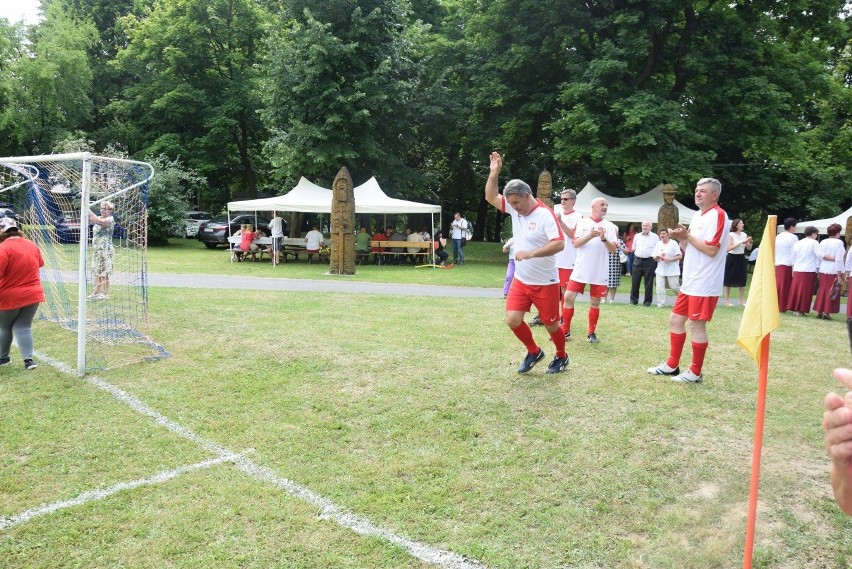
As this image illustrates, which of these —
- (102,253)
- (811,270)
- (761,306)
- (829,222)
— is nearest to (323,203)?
(102,253)

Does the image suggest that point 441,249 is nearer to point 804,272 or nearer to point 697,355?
point 804,272

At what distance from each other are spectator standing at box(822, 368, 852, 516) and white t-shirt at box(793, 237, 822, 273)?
518 inches

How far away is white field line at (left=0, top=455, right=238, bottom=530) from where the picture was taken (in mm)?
3684

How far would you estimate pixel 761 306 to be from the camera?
285cm

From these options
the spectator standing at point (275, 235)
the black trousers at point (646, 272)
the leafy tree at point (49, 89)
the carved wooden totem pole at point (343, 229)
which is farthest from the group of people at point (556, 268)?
the leafy tree at point (49, 89)

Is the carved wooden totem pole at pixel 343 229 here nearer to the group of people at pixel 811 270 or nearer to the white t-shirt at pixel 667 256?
the white t-shirt at pixel 667 256

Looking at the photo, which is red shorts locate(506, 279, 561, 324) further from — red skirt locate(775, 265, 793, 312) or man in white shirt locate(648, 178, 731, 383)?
red skirt locate(775, 265, 793, 312)

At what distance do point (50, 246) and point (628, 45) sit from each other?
19229mm

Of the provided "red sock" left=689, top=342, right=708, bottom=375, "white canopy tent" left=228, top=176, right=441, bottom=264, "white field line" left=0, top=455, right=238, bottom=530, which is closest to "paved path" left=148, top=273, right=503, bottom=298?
"white canopy tent" left=228, top=176, right=441, bottom=264

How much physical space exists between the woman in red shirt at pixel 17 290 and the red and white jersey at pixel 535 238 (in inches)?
220

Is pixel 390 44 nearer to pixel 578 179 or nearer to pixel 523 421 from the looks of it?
pixel 578 179

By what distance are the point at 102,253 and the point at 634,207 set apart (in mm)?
18484

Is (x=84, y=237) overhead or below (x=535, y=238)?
below

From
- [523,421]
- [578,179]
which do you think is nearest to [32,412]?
[523,421]
